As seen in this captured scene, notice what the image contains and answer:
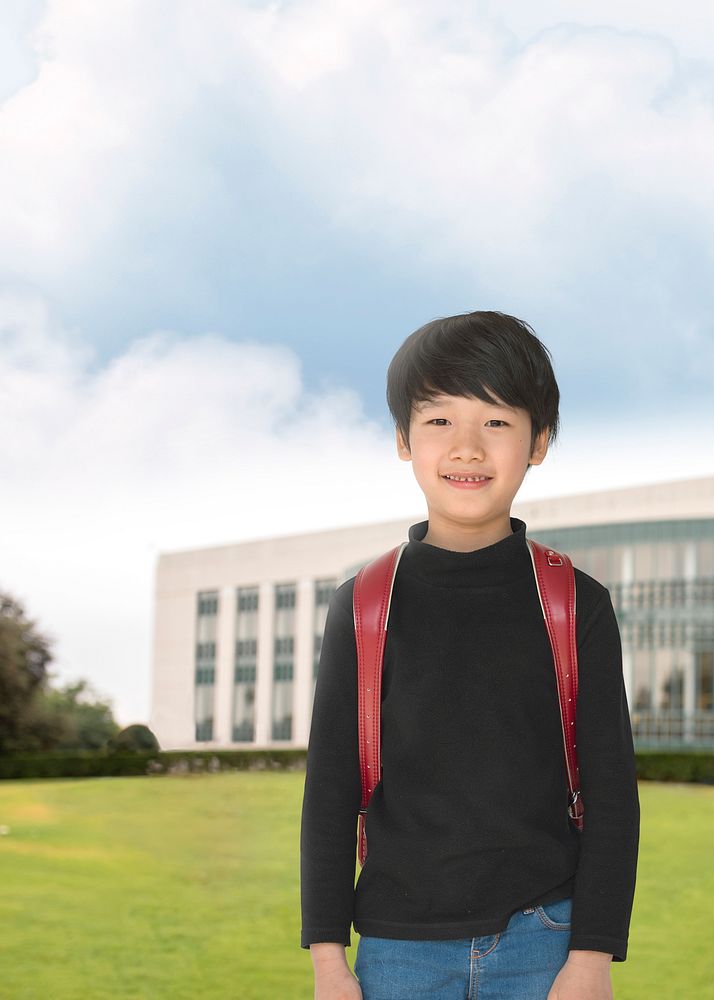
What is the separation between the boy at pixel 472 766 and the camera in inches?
73.4

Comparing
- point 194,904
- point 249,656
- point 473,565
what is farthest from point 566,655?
point 249,656

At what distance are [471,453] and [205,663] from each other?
156ft

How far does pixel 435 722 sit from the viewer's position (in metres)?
1.93

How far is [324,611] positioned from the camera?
145 feet

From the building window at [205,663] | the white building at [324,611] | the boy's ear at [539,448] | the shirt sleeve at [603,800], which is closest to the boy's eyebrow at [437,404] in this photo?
the boy's ear at [539,448]

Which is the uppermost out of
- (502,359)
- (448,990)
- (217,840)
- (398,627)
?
(502,359)

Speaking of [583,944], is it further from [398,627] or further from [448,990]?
[398,627]

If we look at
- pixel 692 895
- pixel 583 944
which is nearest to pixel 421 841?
pixel 583 944

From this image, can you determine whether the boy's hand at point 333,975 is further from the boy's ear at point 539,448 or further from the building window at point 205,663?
the building window at point 205,663

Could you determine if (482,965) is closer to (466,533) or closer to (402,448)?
(466,533)

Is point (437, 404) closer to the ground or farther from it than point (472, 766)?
farther from it

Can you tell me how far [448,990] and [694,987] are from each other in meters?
6.31

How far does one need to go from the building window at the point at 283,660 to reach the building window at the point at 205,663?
3343 millimetres

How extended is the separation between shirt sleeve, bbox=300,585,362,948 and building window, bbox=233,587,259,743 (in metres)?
44.3
